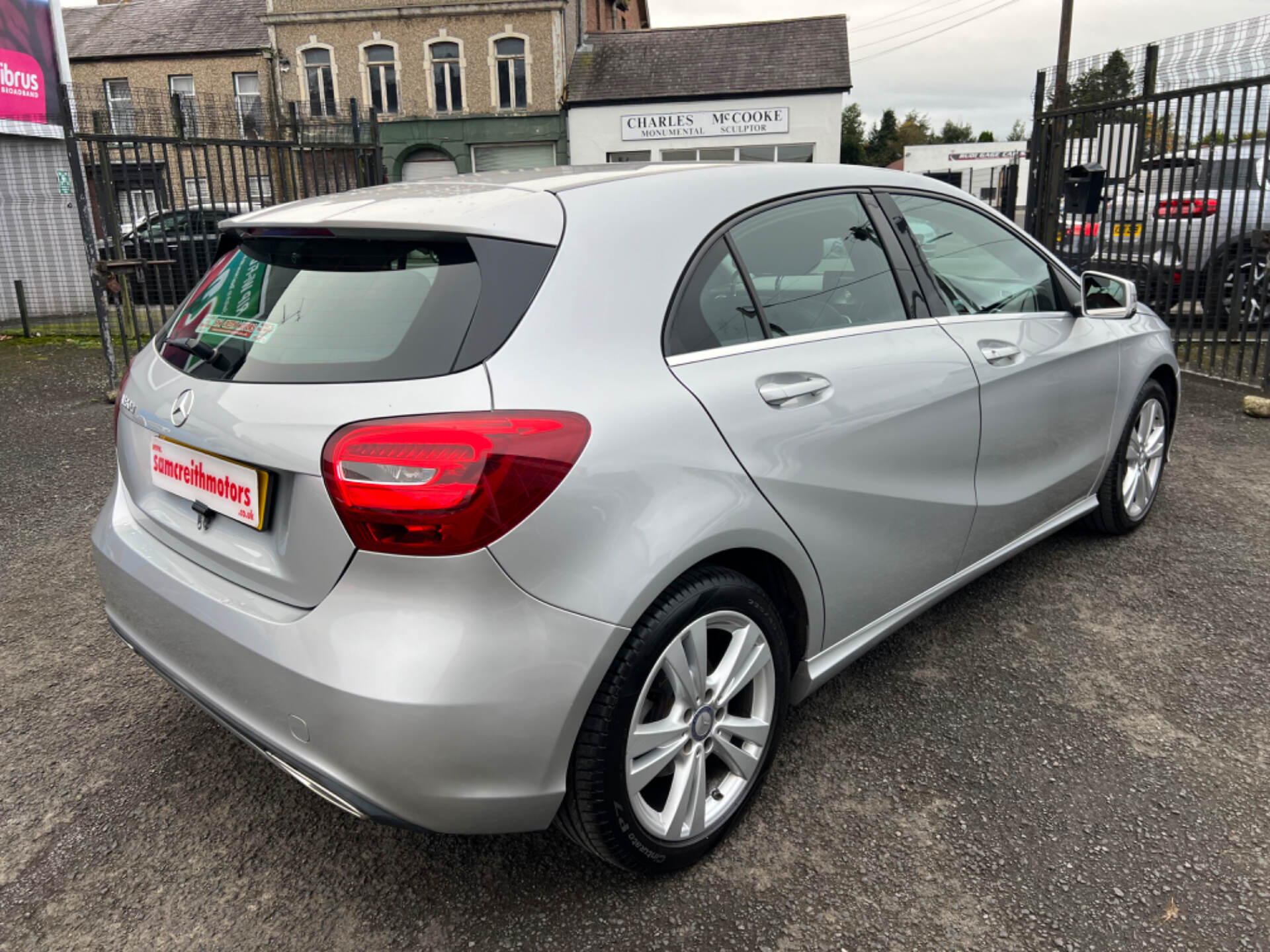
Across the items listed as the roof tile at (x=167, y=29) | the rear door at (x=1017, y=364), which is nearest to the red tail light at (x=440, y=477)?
the rear door at (x=1017, y=364)

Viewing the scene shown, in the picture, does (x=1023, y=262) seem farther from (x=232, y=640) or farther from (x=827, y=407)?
(x=232, y=640)

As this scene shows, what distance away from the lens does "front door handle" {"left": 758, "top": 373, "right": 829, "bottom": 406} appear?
2.20m

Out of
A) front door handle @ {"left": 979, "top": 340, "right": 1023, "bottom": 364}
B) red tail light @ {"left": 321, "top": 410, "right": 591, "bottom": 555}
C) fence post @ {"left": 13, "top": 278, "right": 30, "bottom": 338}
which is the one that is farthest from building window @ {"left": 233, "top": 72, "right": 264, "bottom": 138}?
red tail light @ {"left": 321, "top": 410, "right": 591, "bottom": 555}

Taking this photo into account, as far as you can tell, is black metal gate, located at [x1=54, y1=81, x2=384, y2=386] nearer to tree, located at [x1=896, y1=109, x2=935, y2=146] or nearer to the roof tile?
the roof tile

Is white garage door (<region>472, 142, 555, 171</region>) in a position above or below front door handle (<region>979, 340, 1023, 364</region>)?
above

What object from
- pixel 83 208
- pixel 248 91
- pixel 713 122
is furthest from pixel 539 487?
pixel 248 91

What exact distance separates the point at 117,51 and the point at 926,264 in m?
39.1

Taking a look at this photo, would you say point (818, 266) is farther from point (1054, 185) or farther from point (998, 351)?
point (1054, 185)

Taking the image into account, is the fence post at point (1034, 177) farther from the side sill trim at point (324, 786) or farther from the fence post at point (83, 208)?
the side sill trim at point (324, 786)

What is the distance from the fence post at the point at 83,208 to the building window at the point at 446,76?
26980 millimetres

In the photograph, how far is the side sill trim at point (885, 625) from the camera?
2.47 m

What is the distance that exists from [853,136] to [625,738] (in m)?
83.1

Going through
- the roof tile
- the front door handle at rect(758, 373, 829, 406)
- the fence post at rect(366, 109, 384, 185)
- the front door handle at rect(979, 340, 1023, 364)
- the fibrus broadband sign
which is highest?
the roof tile

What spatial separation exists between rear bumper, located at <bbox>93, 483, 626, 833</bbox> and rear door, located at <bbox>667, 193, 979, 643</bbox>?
664mm
